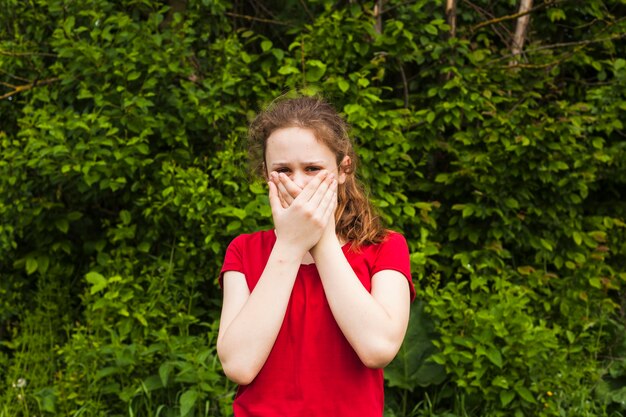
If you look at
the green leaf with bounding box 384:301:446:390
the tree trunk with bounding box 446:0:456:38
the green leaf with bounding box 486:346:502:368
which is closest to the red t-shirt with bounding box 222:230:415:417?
the green leaf with bounding box 486:346:502:368

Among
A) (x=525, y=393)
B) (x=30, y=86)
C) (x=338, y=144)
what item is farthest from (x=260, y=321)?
(x=30, y=86)

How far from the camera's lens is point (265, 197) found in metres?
3.80

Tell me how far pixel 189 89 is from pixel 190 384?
159 centimetres

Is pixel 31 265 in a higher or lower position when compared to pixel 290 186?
lower

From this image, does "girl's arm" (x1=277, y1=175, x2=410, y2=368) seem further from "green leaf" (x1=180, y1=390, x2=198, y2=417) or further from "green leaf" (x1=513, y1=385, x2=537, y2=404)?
"green leaf" (x1=513, y1=385, x2=537, y2=404)

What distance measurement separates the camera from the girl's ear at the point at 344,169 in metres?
2.10

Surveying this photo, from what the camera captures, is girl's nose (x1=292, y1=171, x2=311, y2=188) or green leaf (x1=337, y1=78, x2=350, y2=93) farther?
green leaf (x1=337, y1=78, x2=350, y2=93)

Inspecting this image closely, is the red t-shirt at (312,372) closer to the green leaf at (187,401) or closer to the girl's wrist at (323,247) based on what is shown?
the girl's wrist at (323,247)

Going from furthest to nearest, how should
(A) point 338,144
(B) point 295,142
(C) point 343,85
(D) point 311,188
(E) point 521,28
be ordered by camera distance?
(E) point 521,28, (C) point 343,85, (A) point 338,144, (B) point 295,142, (D) point 311,188

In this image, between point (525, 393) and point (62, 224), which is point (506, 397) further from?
point (62, 224)

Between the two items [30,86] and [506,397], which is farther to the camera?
[30,86]

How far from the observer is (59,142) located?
396 centimetres

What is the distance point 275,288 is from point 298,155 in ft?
1.19

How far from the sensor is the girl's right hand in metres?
1.77
